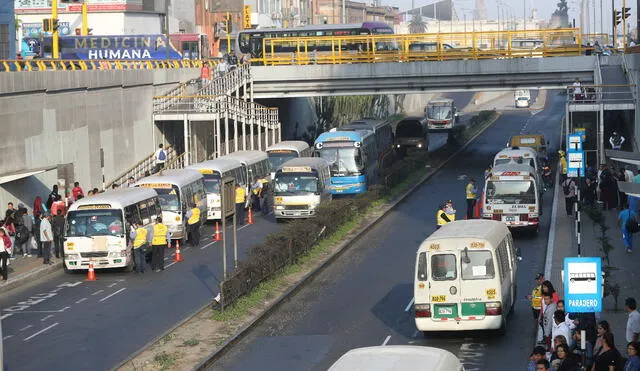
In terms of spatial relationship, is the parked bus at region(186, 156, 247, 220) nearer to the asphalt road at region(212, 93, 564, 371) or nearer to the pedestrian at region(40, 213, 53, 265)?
the asphalt road at region(212, 93, 564, 371)

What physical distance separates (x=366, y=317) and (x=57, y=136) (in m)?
21.6

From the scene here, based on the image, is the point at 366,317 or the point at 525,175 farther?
the point at 525,175

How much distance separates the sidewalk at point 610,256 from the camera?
24.0 m

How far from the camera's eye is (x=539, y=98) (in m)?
145

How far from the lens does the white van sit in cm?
1355

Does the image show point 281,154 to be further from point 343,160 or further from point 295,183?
point 295,183

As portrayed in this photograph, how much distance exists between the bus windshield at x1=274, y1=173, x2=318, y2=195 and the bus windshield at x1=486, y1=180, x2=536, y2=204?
7952 millimetres

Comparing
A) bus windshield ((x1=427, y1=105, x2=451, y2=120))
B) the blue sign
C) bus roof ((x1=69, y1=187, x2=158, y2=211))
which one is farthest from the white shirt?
bus windshield ((x1=427, y1=105, x2=451, y2=120))

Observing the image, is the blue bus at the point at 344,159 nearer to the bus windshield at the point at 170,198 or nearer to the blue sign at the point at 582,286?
the bus windshield at the point at 170,198

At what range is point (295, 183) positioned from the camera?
140ft

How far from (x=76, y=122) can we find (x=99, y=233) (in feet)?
48.3

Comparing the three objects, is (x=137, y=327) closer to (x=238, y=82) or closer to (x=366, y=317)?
(x=366, y=317)

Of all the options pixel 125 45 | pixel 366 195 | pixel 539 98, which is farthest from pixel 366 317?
pixel 539 98

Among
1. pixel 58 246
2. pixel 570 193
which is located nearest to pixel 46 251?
pixel 58 246
